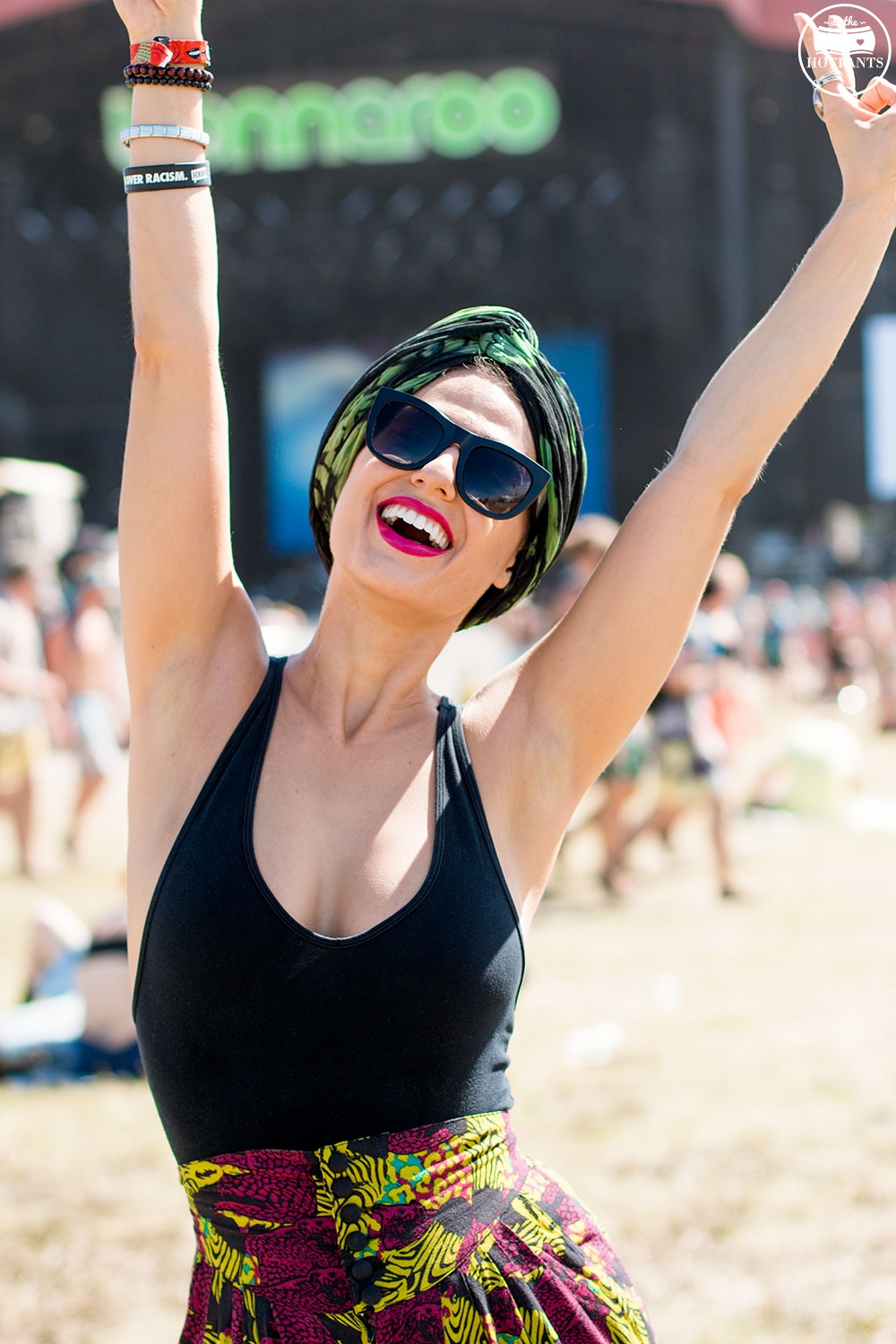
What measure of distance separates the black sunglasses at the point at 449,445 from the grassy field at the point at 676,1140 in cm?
242

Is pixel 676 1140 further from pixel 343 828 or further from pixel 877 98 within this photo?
pixel 877 98

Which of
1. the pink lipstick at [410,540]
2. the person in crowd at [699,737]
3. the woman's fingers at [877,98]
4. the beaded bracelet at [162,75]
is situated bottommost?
the person in crowd at [699,737]

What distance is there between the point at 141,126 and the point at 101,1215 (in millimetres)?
3190

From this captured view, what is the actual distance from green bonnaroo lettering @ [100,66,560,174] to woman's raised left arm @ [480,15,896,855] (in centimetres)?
2253

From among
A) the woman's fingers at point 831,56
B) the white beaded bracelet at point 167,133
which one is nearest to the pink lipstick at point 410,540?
the white beaded bracelet at point 167,133

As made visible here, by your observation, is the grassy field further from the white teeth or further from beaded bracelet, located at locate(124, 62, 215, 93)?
beaded bracelet, located at locate(124, 62, 215, 93)

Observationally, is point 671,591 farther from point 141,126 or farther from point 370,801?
point 141,126

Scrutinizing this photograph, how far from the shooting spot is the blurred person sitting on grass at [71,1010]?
4674 millimetres

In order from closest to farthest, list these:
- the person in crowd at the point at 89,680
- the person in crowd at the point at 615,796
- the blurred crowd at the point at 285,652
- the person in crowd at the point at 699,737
Result: the blurred crowd at the point at 285,652 < the person in crowd at the point at 699,737 < the person in crowd at the point at 615,796 < the person in crowd at the point at 89,680

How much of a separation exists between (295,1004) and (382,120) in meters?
23.7

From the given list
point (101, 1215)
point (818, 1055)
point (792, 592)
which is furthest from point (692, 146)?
point (101, 1215)

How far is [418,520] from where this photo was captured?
154 centimetres

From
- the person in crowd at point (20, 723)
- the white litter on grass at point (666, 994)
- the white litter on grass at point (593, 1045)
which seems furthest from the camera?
the person in crowd at point (20, 723)

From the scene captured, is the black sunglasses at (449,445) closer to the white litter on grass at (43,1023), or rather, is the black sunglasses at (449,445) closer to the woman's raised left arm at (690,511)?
the woman's raised left arm at (690,511)
